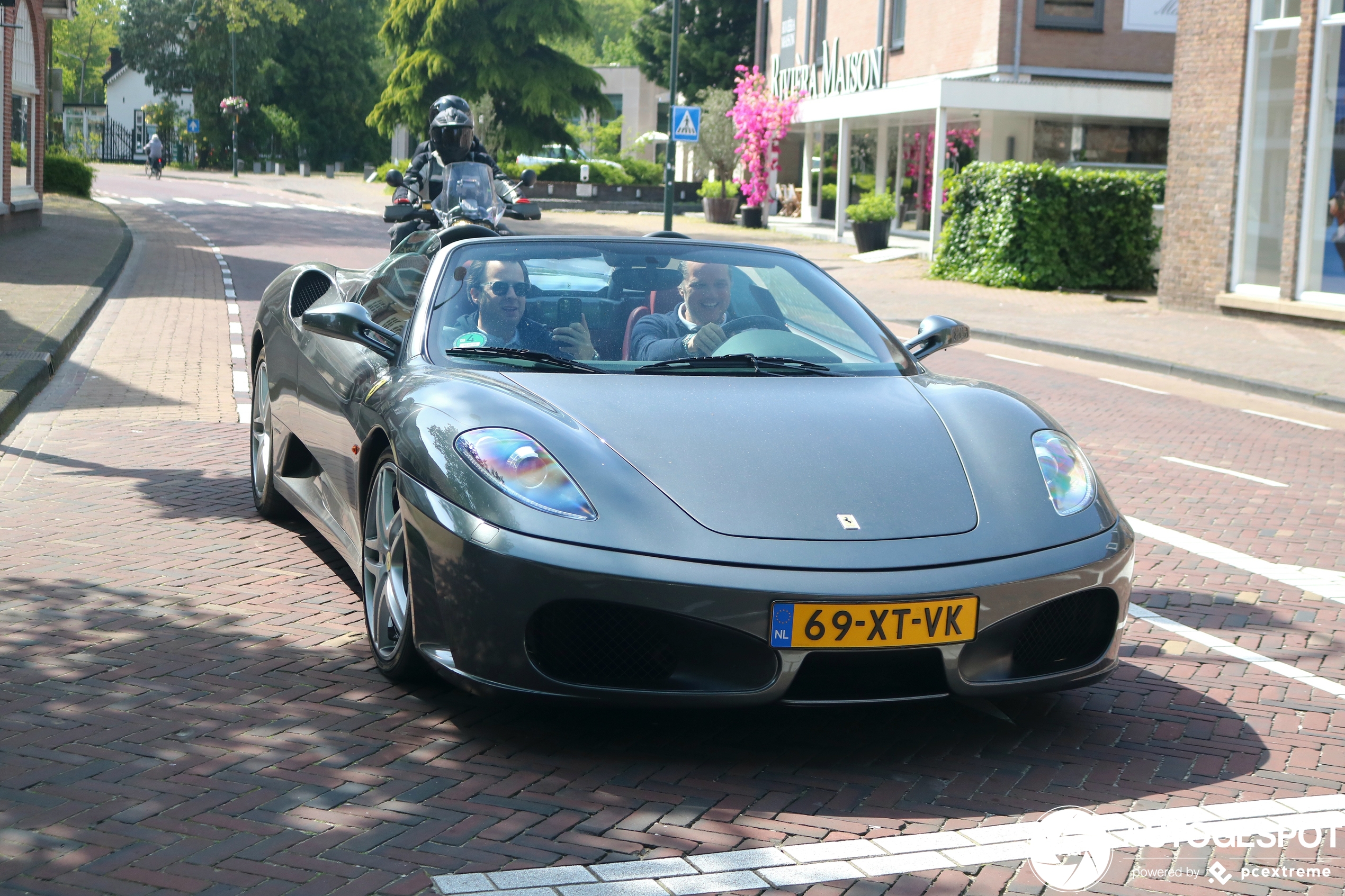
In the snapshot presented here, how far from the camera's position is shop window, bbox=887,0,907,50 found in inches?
1357

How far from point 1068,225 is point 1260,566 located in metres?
17.3

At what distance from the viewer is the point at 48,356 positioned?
11.0 meters

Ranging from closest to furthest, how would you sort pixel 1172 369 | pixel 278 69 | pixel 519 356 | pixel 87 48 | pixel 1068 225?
1. pixel 519 356
2. pixel 1172 369
3. pixel 1068 225
4. pixel 278 69
5. pixel 87 48

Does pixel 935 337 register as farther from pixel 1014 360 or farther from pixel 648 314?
pixel 1014 360

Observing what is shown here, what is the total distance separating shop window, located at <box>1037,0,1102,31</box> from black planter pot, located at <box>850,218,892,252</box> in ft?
16.6

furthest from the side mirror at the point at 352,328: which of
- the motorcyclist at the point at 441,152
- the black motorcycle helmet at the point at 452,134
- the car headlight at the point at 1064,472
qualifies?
the black motorcycle helmet at the point at 452,134

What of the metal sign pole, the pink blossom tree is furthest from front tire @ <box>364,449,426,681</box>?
the pink blossom tree

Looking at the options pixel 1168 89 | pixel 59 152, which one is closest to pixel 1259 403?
pixel 1168 89

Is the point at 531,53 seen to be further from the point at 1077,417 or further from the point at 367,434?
the point at 367,434

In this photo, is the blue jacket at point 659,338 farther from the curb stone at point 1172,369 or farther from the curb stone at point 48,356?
the curb stone at point 1172,369

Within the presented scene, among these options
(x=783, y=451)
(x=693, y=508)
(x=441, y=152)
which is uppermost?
(x=441, y=152)

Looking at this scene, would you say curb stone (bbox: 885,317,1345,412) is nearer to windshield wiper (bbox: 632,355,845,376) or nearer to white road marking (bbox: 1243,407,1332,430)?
white road marking (bbox: 1243,407,1332,430)

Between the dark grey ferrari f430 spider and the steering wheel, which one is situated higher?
the steering wheel

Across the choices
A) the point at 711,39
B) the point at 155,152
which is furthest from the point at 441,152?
the point at 155,152
